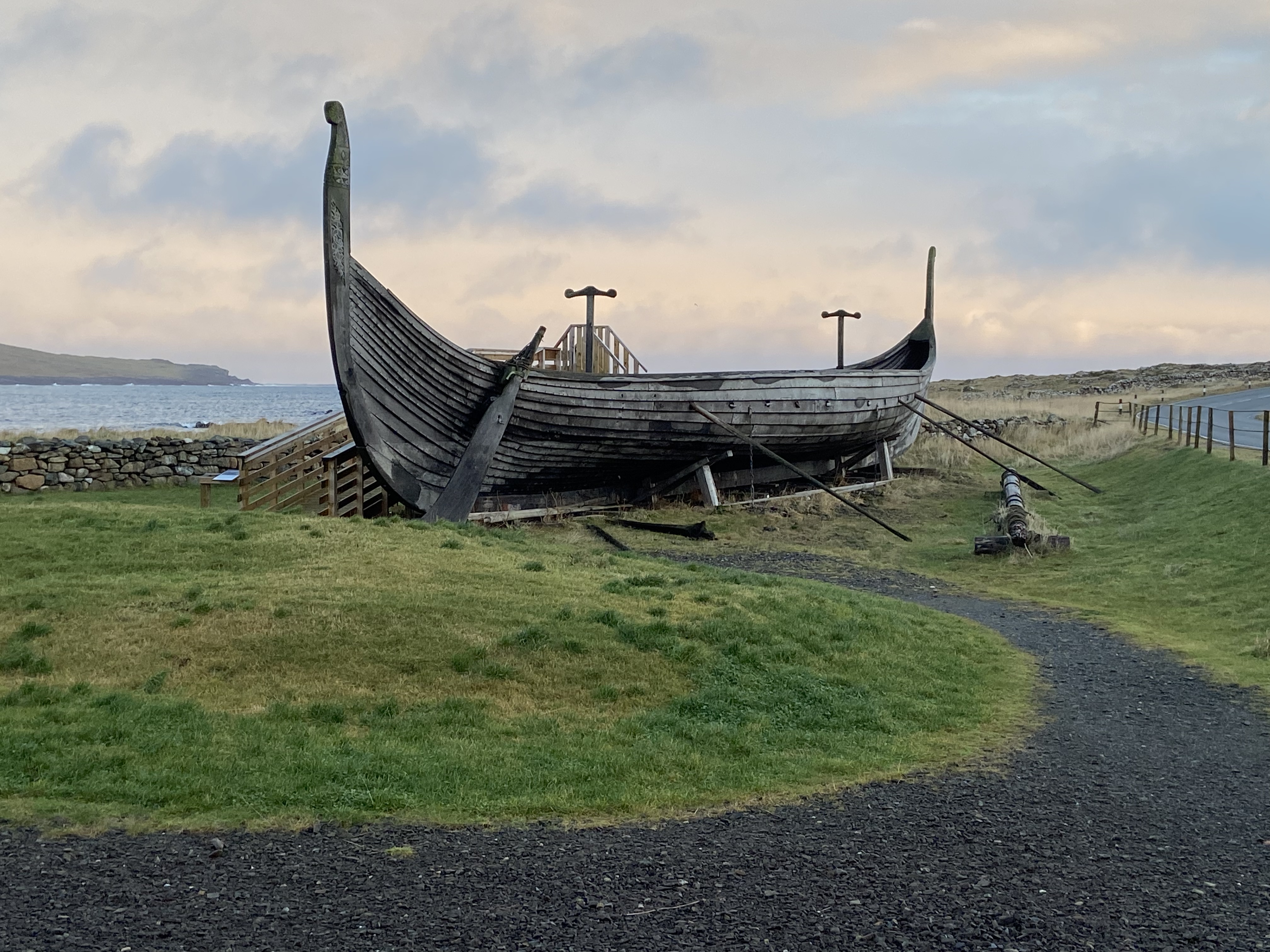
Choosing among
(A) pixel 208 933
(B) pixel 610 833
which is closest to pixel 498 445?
(B) pixel 610 833

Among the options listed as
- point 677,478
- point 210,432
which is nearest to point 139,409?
point 210,432

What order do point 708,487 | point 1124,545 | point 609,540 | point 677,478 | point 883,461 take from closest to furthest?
point 609,540 → point 1124,545 → point 708,487 → point 677,478 → point 883,461

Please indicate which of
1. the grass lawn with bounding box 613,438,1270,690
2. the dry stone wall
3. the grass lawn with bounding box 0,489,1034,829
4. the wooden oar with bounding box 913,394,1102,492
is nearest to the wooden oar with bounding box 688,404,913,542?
the grass lawn with bounding box 613,438,1270,690

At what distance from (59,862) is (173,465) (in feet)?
61.2

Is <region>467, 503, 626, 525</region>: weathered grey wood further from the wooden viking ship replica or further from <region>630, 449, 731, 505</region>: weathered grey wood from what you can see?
<region>630, 449, 731, 505</region>: weathered grey wood

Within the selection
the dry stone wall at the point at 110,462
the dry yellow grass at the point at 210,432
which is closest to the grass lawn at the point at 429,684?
the dry stone wall at the point at 110,462

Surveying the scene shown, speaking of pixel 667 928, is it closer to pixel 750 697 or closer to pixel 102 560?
pixel 750 697

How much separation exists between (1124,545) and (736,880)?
14.3 meters

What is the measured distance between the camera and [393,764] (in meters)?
6.63

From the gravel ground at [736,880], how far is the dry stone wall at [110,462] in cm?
1526

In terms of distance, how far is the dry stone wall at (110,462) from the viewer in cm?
2020

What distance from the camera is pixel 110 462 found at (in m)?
21.2

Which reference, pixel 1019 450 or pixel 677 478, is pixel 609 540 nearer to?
pixel 677 478

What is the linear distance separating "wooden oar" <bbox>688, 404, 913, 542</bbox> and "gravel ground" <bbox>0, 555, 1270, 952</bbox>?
11.0 m
